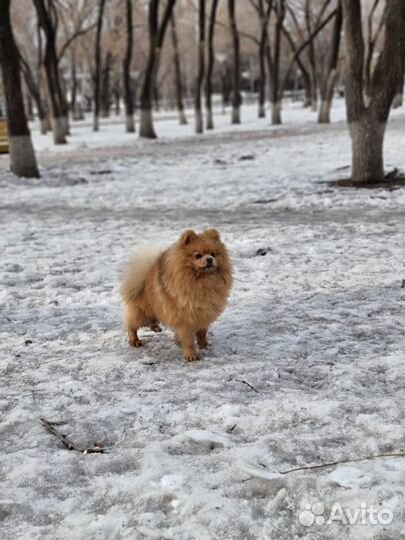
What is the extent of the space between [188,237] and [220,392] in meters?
1.02

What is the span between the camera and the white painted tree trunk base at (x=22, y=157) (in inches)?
521

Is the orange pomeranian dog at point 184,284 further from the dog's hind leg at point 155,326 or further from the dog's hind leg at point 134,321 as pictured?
the dog's hind leg at point 155,326

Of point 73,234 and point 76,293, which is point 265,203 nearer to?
point 73,234

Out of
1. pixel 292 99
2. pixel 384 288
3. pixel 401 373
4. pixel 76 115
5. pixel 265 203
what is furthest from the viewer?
pixel 292 99

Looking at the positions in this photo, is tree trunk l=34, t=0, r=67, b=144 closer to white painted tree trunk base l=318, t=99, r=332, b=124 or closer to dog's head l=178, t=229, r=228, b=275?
white painted tree trunk base l=318, t=99, r=332, b=124

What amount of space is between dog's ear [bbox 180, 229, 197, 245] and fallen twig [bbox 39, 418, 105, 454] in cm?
137

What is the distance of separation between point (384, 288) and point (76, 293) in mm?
2932

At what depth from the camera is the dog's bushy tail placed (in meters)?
4.20

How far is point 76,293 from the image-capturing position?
5.63 metres

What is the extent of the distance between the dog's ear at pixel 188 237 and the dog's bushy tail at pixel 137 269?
449 mm

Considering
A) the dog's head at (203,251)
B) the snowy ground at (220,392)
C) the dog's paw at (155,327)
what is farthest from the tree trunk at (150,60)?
the dog's head at (203,251)

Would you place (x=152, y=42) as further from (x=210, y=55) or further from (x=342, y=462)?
(x=342, y=462)

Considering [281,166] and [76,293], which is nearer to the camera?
[76,293]

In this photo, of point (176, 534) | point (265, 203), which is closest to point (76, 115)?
point (265, 203)
